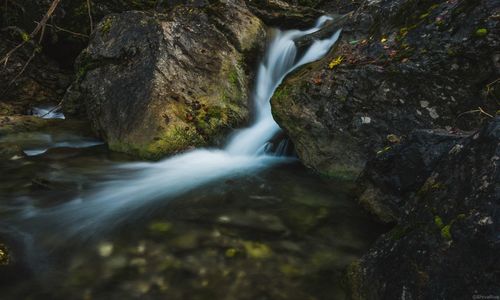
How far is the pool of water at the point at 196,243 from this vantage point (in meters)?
2.93

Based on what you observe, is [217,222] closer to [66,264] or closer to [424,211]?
[66,264]

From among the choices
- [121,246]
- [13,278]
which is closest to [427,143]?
[121,246]

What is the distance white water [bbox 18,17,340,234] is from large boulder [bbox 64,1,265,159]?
344mm

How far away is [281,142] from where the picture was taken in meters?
6.69

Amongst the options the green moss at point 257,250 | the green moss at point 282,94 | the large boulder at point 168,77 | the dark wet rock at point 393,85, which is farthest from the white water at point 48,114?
the green moss at point 257,250

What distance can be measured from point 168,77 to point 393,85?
378 centimetres

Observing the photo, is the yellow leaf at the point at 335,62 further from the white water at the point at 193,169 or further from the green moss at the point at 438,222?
the green moss at the point at 438,222

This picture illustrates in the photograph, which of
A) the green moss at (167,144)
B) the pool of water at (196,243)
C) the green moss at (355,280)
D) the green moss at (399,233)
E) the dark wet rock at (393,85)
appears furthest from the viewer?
the green moss at (167,144)

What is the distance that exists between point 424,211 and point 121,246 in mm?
2608

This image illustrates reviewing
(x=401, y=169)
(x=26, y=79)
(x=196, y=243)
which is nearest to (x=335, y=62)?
(x=401, y=169)

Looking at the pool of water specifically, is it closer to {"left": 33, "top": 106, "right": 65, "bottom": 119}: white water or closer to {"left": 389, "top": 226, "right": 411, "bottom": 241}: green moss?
{"left": 389, "top": 226, "right": 411, "bottom": 241}: green moss

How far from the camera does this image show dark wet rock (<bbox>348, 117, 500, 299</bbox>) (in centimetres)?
202

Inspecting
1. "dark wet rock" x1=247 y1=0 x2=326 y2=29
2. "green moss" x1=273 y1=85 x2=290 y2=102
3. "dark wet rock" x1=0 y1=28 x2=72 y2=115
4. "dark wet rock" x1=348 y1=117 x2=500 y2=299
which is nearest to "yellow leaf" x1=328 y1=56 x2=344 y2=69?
"green moss" x1=273 y1=85 x2=290 y2=102

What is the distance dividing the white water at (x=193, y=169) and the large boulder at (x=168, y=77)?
344 millimetres
